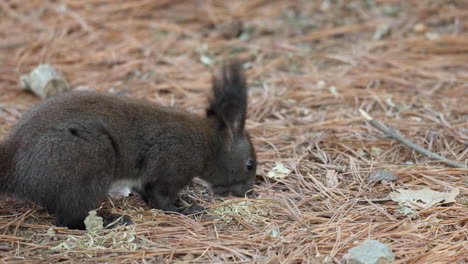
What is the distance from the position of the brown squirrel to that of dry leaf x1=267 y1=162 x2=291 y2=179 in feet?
0.83

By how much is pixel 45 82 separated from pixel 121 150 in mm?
2093

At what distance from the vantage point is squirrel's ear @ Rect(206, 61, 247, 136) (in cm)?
338

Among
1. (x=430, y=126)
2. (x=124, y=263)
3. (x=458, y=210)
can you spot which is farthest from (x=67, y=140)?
(x=430, y=126)

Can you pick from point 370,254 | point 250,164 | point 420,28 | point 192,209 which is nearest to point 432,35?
point 420,28

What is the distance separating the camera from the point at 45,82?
200 inches

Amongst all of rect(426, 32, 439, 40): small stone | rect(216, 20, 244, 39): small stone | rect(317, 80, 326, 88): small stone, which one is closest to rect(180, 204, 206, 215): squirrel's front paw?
rect(317, 80, 326, 88): small stone

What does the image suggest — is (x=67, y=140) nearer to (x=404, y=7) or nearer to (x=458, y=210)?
(x=458, y=210)

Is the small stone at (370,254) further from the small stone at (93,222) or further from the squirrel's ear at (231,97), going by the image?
the small stone at (93,222)

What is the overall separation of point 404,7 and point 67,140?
5418 millimetres

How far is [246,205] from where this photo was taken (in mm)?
3543

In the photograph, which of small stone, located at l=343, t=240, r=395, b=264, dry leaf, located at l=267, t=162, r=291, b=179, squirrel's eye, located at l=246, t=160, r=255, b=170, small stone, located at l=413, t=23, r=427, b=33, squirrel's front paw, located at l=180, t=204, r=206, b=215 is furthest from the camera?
small stone, located at l=413, t=23, r=427, b=33

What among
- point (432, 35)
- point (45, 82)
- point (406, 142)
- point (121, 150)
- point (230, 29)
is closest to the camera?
point (121, 150)

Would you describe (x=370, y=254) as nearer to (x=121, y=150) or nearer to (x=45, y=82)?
(x=121, y=150)

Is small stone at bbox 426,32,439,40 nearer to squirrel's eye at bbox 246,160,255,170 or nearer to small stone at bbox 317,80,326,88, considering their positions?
small stone at bbox 317,80,326,88
